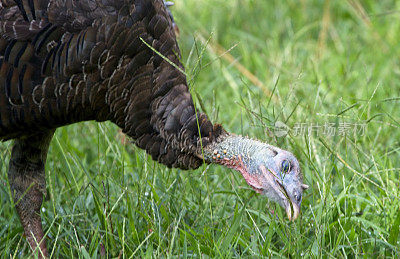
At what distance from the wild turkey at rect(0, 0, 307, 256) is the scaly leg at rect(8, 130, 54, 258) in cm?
26

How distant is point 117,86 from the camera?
336 centimetres

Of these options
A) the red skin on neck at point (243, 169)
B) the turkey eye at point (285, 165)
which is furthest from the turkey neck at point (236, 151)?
the turkey eye at point (285, 165)


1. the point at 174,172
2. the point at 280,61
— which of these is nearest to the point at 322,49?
the point at 280,61

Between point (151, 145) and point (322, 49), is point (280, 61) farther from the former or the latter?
point (151, 145)

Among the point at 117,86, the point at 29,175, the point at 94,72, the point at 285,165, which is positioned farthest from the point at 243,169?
the point at 29,175

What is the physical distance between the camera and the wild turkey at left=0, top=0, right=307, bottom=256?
10.7 ft

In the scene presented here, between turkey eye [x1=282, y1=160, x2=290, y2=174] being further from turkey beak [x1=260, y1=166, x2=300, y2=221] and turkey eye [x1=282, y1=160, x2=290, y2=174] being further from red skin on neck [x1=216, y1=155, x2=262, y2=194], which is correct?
red skin on neck [x1=216, y1=155, x2=262, y2=194]

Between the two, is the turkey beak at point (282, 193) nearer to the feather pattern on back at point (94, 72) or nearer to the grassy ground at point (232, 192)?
the grassy ground at point (232, 192)

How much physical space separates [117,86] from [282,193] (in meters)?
0.93

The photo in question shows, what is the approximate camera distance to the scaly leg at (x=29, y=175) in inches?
149

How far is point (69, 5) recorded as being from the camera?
3.28 metres

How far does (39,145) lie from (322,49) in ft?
10.6

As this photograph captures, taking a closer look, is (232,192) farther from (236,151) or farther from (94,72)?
(94,72)

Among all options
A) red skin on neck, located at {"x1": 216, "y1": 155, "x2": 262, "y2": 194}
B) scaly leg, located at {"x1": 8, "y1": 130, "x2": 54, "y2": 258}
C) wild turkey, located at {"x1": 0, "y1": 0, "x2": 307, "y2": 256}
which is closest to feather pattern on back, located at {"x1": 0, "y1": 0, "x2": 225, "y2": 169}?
wild turkey, located at {"x1": 0, "y1": 0, "x2": 307, "y2": 256}
